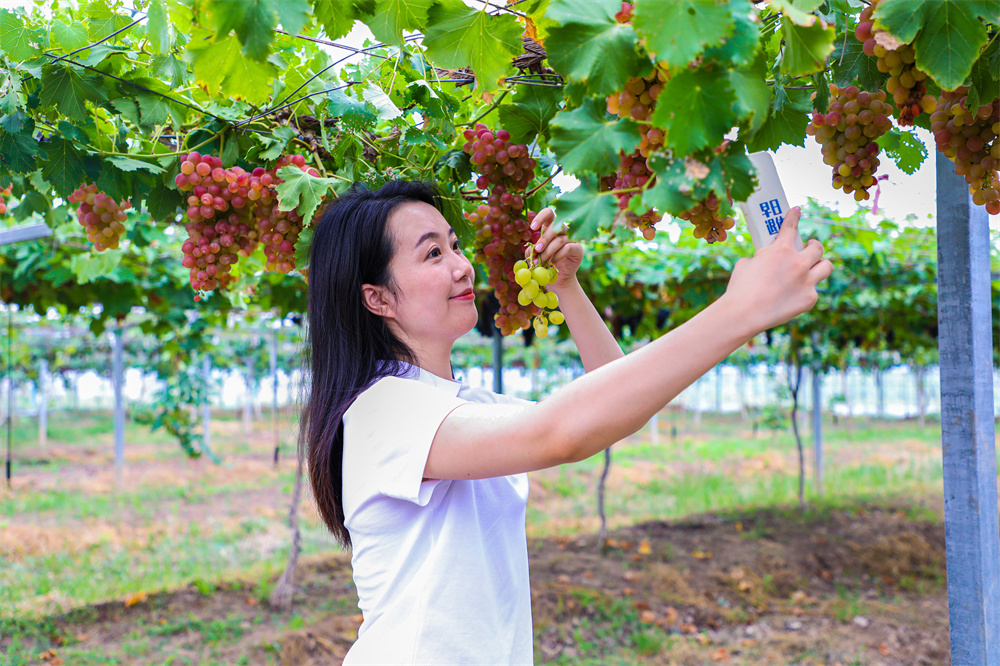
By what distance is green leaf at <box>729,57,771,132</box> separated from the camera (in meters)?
0.68

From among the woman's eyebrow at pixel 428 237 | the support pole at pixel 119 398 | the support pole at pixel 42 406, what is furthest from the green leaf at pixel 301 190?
the support pole at pixel 42 406

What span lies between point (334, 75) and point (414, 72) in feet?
0.87

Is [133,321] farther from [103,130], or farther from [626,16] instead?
[626,16]

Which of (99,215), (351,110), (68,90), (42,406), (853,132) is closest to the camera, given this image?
(853,132)

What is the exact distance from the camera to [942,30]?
31.3 inches

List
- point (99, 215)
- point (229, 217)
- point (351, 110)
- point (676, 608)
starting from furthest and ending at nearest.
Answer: point (676, 608)
point (99, 215)
point (229, 217)
point (351, 110)

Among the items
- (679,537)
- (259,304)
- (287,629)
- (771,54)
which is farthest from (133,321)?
(771,54)

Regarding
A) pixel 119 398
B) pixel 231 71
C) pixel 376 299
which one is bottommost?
pixel 119 398

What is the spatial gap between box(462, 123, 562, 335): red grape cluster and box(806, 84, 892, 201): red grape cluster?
525 millimetres

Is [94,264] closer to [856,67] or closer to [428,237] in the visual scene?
[428,237]

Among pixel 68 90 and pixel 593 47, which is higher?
pixel 68 90

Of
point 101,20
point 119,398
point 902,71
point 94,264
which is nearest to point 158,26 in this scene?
point 101,20

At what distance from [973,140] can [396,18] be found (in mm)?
883

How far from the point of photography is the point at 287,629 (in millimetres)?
4422
